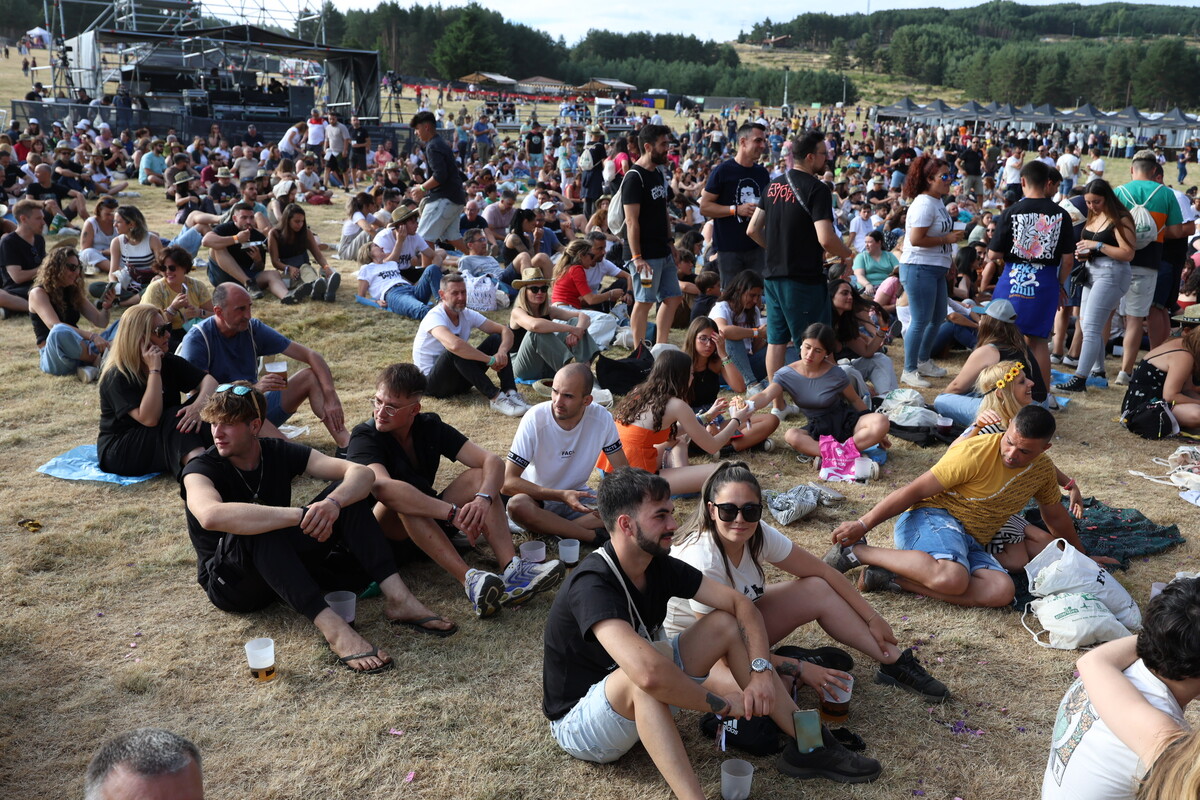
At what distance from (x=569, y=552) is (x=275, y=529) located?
1.62 metres

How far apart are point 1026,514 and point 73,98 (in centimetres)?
3321

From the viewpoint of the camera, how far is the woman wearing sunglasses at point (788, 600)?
3.68 meters

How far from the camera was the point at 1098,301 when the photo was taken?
7883 mm

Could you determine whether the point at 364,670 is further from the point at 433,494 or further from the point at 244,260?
the point at 244,260

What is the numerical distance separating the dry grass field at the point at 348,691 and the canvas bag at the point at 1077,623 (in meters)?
0.11

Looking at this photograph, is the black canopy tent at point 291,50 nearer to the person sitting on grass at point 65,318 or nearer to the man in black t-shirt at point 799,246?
the person sitting on grass at point 65,318

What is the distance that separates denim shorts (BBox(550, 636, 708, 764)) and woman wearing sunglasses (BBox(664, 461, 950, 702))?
443 millimetres

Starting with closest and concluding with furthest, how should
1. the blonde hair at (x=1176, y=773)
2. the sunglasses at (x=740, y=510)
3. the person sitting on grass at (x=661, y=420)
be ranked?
the blonde hair at (x=1176, y=773) → the sunglasses at (x=740, y=510) → the person sitting on grass at (x=661, y=420)

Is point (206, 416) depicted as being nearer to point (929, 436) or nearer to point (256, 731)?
point (256, 731)

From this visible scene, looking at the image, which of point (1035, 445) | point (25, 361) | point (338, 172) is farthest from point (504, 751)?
point (338, 172)

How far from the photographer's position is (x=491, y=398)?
24.7 feet

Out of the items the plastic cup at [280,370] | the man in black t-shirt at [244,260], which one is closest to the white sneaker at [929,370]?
the plastic cup at [280,370]

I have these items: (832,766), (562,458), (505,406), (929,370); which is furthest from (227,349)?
(929,370)

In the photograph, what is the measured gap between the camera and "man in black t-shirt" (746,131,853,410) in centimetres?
693
